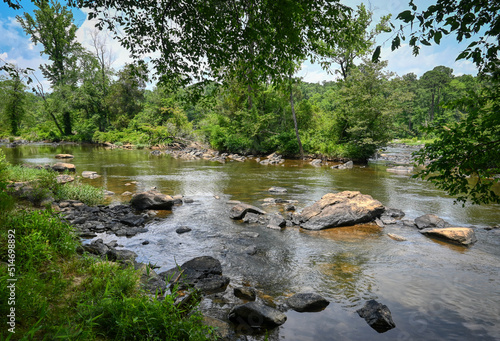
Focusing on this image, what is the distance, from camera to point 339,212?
9.25 m

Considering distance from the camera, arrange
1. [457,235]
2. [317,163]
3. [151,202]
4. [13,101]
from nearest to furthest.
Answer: [457,235] → [151,202] → [317,163] → [13,101]

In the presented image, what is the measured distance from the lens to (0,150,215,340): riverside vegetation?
2.80 m

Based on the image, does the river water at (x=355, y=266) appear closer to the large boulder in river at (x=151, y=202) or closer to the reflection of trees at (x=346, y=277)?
the reflection of trees at (x=346, y=277)

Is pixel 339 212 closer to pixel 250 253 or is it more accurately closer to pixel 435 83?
pixel 250 253

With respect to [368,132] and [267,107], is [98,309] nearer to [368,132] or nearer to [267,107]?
[368,132]

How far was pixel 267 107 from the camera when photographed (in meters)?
33.9

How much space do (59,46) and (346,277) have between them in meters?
61.3

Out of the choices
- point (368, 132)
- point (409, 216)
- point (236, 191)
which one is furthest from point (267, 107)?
point (409, 216)

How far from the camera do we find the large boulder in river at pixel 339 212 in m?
8.95

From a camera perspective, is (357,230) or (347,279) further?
(357,230)

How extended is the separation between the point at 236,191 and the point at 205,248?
7.17 meters

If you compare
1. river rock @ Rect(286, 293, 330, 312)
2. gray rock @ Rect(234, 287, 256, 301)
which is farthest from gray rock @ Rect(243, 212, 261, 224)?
river rock @ Rect(286, 293, 330, 312)

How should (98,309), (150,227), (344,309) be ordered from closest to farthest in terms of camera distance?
(98,309) → (344,309) → (150,227)

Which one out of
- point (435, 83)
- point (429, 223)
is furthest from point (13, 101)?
point (435, 83)
